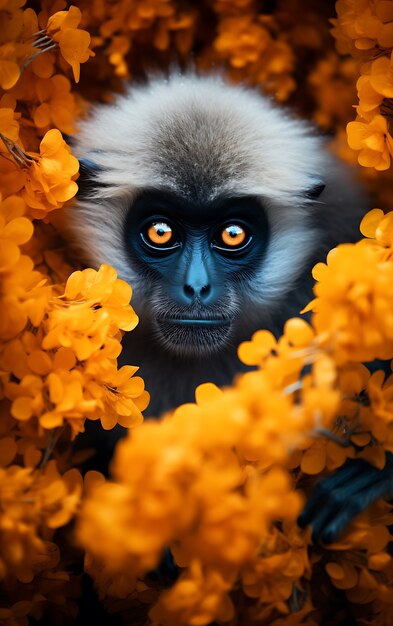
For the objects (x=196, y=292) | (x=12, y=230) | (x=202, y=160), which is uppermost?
(x=12, y=230)

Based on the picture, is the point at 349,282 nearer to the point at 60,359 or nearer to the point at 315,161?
the point at 60,359

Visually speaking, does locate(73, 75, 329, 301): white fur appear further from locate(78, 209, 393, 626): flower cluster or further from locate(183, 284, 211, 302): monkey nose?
locate(78, 209, 393, 626): flower cluster

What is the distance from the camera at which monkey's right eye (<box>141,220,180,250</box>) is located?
152 cm

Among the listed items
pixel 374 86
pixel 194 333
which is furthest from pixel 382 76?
pixel 194 333

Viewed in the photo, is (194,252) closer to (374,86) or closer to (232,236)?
(232,236)

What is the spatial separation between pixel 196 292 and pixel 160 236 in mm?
184

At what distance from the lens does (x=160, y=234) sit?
4.99 ft

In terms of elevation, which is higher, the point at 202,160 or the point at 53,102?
the point at 53,102

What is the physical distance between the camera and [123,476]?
0.79 m

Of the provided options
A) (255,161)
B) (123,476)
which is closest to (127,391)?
(123,476)

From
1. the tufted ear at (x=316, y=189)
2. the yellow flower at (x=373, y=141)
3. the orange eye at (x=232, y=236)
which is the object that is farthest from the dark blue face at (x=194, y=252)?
the yellow flower at (x=373, y=141)

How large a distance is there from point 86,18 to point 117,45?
114mm

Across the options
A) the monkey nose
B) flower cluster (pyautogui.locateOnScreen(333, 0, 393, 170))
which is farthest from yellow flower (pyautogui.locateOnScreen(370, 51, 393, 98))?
the monkey nose

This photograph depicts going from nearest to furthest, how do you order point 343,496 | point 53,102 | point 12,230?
point 12,230 < point 343,496 < point 53,102
